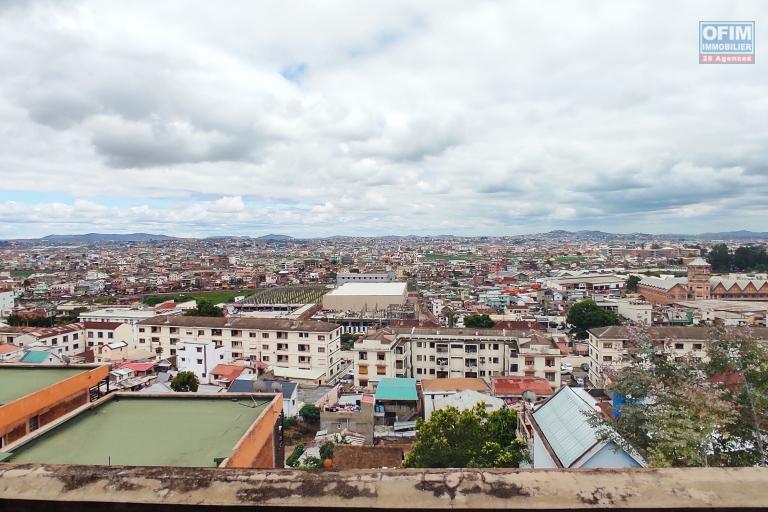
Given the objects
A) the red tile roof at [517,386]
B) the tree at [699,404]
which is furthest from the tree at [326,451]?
the tree at [699,404]

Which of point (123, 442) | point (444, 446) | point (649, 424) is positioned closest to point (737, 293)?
point (444, 446)

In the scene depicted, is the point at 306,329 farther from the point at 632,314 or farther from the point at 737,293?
the point at 737,293

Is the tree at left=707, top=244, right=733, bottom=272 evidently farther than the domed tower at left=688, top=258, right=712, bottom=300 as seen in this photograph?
Yes

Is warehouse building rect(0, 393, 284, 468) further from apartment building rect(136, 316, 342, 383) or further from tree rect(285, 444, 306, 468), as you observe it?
apartment building rect(136, 316, 342, 383)

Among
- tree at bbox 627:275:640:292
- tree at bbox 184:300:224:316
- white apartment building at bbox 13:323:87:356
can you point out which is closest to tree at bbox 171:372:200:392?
white apartment building at bbox 13:323:87:356

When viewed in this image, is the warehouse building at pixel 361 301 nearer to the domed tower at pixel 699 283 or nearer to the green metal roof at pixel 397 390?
the green metal roof at pixel 397 390

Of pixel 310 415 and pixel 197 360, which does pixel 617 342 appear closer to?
pixel 310 415
